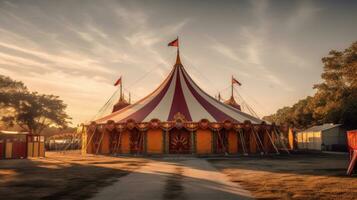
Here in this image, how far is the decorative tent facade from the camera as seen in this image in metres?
26.9

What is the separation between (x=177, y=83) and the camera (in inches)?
1232

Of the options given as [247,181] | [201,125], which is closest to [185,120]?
[201,125]

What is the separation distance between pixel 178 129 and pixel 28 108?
3275cm

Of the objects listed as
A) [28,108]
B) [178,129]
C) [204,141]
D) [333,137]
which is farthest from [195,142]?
[28,108]

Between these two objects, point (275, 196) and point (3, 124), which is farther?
point (3, 124)

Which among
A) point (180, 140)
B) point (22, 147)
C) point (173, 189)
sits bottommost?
point (173, 189)

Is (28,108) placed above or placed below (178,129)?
above

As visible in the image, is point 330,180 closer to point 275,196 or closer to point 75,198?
point 275,196

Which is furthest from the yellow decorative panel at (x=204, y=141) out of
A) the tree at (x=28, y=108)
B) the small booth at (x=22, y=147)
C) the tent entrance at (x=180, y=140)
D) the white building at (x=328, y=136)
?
the tree at (x=28, y=108)

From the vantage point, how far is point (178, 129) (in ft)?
88.9

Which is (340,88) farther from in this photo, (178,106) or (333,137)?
(178,106)

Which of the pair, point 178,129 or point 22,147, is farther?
point 178,129

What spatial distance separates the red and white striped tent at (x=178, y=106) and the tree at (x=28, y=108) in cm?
2386

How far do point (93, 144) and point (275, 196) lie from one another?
23.8 meters
